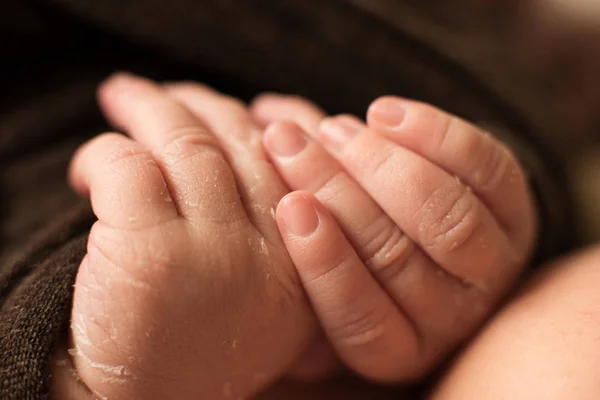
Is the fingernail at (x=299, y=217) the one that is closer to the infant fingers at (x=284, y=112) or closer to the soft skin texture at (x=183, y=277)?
the soft skin texture at (x=183, y=277)

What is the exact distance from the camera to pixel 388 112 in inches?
21.9

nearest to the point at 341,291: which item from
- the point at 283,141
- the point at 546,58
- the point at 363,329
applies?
the point at 363,329

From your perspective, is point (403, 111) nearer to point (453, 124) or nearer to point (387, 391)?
point (453, 124)

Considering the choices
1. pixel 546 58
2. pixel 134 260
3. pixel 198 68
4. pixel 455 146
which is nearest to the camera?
pixel 134 260

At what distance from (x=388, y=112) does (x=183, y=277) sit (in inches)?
10.0

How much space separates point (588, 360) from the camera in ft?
1.42

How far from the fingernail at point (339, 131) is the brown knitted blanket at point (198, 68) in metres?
0.27

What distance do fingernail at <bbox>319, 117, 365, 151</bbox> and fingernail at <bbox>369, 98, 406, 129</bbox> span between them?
0.02 metres

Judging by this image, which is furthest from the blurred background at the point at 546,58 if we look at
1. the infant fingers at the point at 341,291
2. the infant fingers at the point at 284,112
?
the infant fingers at the point at 341,291

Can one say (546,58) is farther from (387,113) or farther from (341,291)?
(341,291)

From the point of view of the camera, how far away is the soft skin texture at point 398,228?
1.63ft

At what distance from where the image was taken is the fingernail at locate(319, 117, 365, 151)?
56cm

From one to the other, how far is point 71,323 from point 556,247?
0.65 metres

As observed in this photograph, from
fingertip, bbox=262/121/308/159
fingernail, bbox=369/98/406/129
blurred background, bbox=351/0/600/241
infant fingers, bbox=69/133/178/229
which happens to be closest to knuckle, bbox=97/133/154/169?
infant fingers, bbox=69/133/178/229
